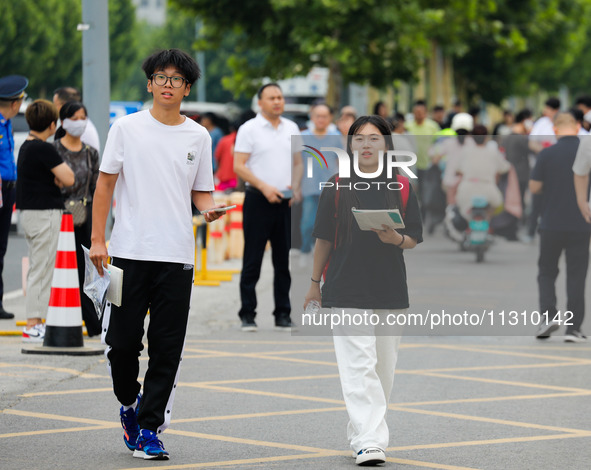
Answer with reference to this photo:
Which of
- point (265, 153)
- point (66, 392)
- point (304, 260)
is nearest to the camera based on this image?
point (66, 392)

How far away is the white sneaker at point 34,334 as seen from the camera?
31.6ft

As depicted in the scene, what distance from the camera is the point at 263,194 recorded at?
1045 cm

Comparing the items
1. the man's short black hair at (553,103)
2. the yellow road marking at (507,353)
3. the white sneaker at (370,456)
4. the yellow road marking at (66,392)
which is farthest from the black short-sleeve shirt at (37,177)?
the man's short black hair at (553,103)

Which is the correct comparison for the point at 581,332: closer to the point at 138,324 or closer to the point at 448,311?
the point at 448,311

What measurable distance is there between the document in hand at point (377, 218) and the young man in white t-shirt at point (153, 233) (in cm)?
66

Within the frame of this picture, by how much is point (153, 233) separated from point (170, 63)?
2.51 feet

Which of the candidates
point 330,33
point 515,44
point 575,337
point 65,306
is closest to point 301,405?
point 65,306

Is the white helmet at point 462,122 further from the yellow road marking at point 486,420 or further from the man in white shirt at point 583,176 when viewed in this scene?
the yellow road marking at point 486,420

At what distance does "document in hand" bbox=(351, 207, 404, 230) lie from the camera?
6.02 metres

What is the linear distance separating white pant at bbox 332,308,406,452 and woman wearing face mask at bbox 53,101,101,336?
400 cm

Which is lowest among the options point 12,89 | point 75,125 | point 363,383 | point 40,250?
point 363,383

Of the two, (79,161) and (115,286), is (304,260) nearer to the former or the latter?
(79,161)

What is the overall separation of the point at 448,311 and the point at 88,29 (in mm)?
5465

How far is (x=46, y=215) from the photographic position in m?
9.65
